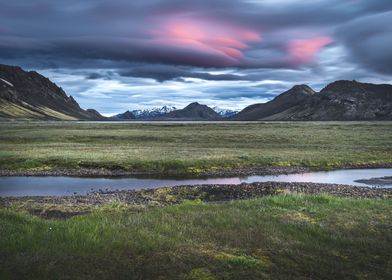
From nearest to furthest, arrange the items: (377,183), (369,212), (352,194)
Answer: (369,212) < (352,194) < (377,183)

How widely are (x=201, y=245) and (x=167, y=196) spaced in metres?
20.0

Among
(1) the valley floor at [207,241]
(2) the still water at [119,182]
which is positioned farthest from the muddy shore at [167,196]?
(2) the still water at [119,182]

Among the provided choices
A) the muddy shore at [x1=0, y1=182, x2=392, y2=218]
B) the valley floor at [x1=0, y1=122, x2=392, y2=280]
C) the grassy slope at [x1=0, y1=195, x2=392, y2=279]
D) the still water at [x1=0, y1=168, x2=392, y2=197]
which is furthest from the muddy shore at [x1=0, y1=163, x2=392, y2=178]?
the grassy slope at [x1=0, y1=195, x2=392, y2=279]

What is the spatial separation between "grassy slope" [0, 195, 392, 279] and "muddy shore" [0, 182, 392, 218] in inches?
352

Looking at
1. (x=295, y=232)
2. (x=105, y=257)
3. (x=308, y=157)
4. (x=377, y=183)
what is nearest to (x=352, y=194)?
(x=377, y=183)

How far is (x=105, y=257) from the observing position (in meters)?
13.0

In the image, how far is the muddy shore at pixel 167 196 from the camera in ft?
91.7

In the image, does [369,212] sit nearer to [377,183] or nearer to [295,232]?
[295,232]

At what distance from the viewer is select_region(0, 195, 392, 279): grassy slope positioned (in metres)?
12.1

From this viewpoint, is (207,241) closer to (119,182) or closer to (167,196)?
(167,196)

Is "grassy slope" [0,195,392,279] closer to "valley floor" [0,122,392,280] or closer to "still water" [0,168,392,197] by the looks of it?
"valley floor" [0,122,392,280]

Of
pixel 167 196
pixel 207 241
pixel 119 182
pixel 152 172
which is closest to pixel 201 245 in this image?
pixel 207 241

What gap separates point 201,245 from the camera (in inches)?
590

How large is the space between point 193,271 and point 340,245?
266 inches
